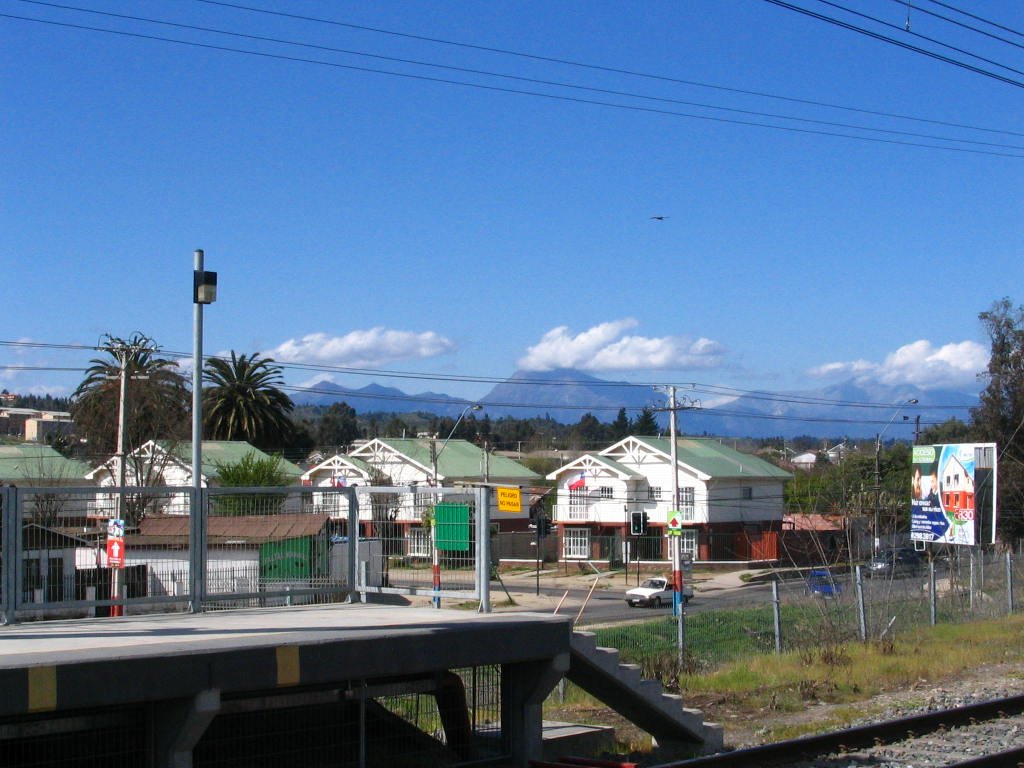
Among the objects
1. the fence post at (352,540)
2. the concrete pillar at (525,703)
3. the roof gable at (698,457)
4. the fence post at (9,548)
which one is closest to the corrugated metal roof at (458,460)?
the roof gable at (698,457)

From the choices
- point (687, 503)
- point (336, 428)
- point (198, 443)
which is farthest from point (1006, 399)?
point (336, 428)

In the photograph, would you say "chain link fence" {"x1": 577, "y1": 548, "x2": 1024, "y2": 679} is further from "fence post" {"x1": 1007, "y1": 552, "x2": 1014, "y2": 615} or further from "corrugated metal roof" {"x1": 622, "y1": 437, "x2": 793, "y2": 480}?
"corrugated metal roof" {"x1": 622, "y1": 437, "x2": 793, "y2": 480}

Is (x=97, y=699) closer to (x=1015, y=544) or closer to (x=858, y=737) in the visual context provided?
(x=858, y=737)

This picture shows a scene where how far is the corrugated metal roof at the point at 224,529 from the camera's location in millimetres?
12797

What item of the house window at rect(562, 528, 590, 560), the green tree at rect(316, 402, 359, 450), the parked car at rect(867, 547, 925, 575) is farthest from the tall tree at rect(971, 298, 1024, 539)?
the green tree at rect(316, 402, 359, 450)

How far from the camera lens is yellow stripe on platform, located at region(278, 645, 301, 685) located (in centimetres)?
908

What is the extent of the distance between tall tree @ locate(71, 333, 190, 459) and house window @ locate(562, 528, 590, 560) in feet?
100

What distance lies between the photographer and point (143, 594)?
41.6ft

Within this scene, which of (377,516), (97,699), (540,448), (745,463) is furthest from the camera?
(540,448)

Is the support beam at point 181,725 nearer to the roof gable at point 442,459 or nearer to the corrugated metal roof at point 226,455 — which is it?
the corrugated metal roof at point 226,455

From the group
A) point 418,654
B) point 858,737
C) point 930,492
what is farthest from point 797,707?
point 930,492

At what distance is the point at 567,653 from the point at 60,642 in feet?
15.7

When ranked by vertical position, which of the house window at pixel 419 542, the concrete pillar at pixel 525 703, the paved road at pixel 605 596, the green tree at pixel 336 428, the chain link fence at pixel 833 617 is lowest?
the paved road at pixel 605 596

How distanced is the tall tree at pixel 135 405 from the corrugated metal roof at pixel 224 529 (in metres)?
34.4
